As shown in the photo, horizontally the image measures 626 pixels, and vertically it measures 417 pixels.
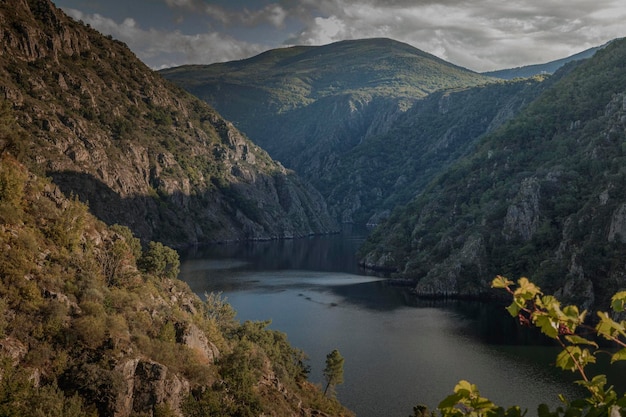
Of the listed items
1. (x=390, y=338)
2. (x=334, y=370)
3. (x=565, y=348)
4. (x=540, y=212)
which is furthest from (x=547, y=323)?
(x=540, y=212)

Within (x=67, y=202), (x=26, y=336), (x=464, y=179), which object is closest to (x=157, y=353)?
(x=26, y=336)

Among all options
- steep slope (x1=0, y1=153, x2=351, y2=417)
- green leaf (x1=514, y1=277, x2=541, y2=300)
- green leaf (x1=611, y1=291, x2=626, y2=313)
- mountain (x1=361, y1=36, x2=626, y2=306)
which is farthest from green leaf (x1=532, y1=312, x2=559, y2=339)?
mountain (x1=361, y1=36, x2=626, y2=306)

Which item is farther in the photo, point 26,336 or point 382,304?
point 382,304

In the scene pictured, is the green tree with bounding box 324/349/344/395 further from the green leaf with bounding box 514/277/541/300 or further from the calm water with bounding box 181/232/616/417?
the green leaf with bounding box 514/277/541/300

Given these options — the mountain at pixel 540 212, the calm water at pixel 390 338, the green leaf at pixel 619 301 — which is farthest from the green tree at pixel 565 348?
the mountain at pixel 540 212

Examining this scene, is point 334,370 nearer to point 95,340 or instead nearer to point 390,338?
point 95,340

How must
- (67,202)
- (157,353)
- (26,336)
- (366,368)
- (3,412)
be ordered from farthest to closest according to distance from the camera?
(366,368) → (67,202) → (157,353) → (26,336) → (3,412)

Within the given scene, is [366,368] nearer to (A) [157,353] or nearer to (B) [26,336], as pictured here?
(A) [157,353]
